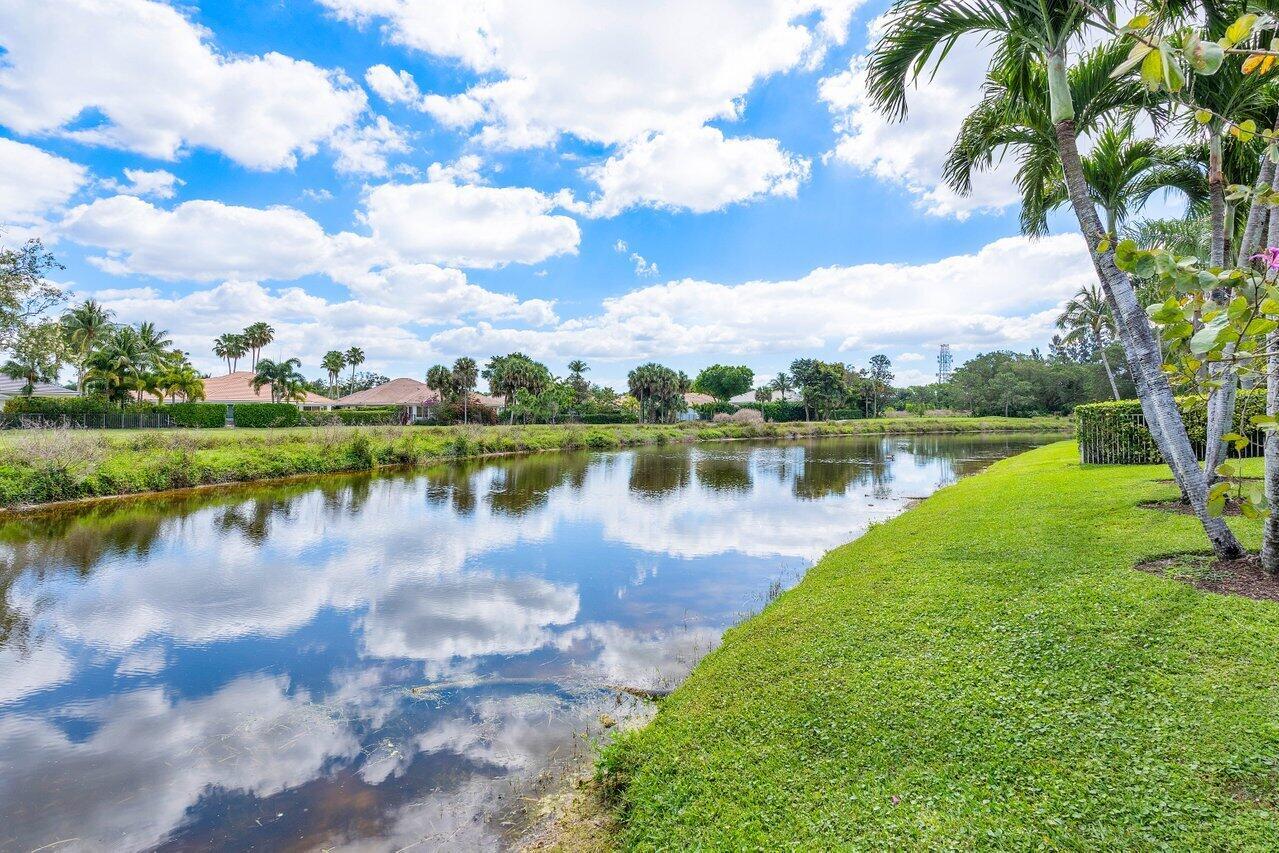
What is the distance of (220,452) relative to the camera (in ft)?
83.3

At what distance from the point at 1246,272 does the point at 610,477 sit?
2690 centimetres

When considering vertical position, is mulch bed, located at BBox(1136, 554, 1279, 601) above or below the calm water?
above

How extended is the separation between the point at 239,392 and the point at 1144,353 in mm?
74479

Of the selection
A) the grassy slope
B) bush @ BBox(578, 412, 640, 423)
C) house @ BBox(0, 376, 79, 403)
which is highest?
house @ BBox(0, 376, 79, 403)

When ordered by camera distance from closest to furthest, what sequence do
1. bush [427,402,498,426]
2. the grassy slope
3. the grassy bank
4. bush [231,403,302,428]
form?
the grassy slope, the grassy bank, bush [231,403,302,428], bush [427,402,498,426]

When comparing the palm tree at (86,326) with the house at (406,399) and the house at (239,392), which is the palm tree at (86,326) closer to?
the house at (239,392)

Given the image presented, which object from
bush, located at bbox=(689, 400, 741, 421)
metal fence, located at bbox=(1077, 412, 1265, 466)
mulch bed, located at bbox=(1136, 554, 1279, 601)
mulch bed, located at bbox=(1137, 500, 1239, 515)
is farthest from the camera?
bush, located at bbox=(689, 400, 741, 421)

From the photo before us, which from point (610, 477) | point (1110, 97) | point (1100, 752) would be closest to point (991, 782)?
point (1100, 752)

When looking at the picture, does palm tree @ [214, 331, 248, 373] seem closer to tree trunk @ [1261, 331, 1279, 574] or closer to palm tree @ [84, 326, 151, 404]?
palm tree @ [84, 326, 151, 404]

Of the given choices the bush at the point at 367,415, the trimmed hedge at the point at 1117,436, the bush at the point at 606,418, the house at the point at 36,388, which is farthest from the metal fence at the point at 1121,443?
the house at the point at 36,388

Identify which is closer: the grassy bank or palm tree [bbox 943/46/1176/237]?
palm tree [bbox 943/46/1176/237]

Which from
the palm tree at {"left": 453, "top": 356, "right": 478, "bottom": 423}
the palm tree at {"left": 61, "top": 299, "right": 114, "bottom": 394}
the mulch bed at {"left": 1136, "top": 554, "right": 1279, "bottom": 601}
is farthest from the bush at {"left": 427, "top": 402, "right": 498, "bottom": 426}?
the mulch bed at {"left": 1136, "top": 554, "right": 1279, "bottom": 601}

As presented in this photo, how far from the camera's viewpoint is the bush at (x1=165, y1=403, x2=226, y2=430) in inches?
1859

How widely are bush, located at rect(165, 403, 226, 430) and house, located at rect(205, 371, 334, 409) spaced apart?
37.2 ft
